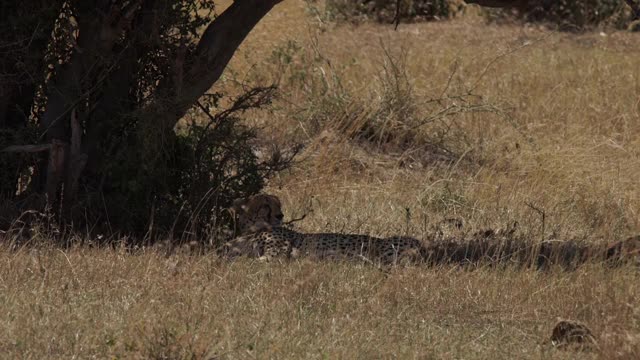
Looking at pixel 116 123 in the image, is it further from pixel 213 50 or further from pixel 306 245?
pixel 306 245

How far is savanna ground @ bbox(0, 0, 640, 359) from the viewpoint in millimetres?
4875

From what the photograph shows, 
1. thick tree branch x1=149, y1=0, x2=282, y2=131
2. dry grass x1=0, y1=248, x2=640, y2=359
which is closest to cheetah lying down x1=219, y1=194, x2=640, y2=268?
dry grass x1=0, y1=248, x2=640, y2=359

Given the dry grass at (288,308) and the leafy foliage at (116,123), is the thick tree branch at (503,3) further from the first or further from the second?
the dry grass at (288,308)

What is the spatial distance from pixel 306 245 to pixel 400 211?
1614 millimetres

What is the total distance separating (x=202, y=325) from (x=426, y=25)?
11.0 metres

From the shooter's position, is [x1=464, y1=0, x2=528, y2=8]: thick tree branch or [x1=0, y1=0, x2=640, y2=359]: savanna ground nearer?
[x1=0, y1=0, x2=640, y2=359]: savanna ground

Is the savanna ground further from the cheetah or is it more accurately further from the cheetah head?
the cheetah head

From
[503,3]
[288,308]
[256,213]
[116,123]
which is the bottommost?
[288,308]

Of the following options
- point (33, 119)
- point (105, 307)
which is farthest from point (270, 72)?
point (105, 307)

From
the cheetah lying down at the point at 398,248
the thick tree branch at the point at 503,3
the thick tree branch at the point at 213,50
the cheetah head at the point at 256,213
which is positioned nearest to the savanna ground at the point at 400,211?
the cheetah lying down at the point at 398,248

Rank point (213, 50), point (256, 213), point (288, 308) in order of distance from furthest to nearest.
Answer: point (256, 213)
point (213, 50)
point (288, 308)

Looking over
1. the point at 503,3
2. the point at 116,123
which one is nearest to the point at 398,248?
the point at 503,3

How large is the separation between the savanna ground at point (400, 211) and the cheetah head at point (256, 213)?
586 mm

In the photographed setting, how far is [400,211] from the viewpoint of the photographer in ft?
26.7
